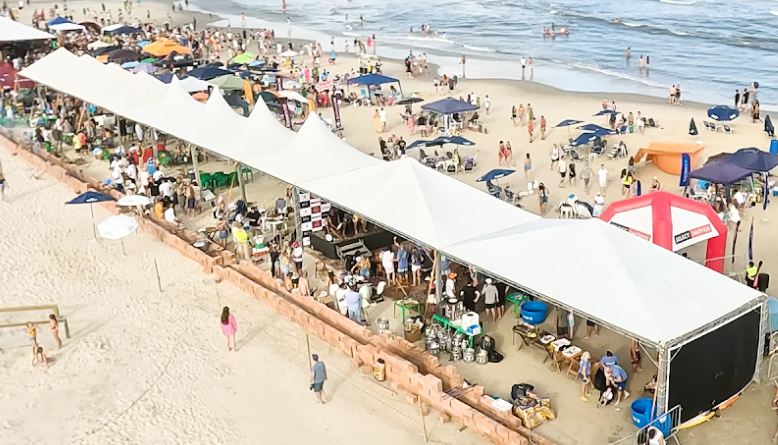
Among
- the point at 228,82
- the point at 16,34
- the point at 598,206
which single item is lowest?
the point at 598,206

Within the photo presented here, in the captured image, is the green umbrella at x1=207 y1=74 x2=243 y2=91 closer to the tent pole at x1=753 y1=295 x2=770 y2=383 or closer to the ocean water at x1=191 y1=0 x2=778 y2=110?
the ocean water at x1=191 y1=0 x2=778 y2=110

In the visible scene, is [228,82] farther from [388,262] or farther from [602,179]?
[388,262]

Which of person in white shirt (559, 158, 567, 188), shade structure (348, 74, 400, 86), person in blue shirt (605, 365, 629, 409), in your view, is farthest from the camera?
shade structure (348, 74, 400, 86)

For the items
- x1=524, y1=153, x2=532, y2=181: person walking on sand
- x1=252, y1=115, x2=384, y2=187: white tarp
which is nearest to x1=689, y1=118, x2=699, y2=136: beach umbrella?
x1=524, y1=153, x2=532, y2=181: person walking on sand

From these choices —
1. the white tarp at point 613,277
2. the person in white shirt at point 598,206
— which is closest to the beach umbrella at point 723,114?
the person in white shirt at point 598,206

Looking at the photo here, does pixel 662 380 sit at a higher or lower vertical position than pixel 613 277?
lower

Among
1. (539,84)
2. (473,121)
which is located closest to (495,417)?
(473,121)

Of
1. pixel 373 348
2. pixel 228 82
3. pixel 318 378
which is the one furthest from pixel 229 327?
pixel 228 82

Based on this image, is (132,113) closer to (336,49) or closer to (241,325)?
(241,325)
